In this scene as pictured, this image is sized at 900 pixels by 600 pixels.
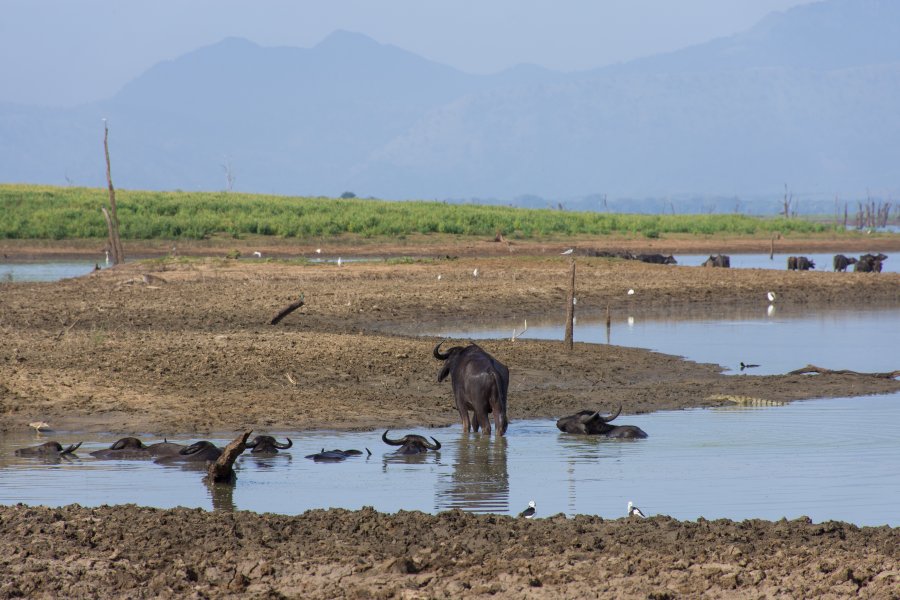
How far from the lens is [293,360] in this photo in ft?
60.1

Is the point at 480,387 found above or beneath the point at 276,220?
beneath

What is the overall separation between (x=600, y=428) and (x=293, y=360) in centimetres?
554

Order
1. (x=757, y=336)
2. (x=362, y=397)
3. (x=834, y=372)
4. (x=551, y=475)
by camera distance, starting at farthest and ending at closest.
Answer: (x=757, y=336) < (x=834, y=372) < (x=362, y=397) < (x=551, y=475)

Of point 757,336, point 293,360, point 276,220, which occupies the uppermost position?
point 276,220

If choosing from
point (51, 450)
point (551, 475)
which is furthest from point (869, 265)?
point (51, 450)

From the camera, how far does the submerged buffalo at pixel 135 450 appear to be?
12.7 metres

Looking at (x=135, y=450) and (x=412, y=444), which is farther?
(x=412, y=444)

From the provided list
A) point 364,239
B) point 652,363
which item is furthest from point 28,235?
point 652,363

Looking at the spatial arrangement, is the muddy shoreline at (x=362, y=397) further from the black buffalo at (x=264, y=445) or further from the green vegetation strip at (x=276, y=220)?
the green vegetation strip at (x=276, y=220)

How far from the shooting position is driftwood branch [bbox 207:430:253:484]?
11180 millimetres

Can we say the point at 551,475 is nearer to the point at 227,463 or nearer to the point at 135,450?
the point at 227,463

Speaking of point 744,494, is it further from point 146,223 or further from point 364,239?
point 146,223

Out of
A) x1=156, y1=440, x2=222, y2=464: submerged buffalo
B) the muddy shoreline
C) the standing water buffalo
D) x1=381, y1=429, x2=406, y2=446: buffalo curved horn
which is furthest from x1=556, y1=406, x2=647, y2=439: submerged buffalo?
x1=156, y1=440, x2=222, y2=464: submerged buffalo

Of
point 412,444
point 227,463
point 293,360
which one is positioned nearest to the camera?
point 227,463
